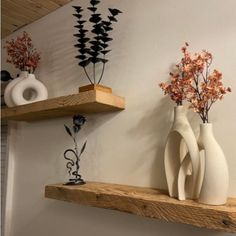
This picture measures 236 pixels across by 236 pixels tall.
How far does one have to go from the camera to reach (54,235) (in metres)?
1.48

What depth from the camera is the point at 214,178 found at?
805mm

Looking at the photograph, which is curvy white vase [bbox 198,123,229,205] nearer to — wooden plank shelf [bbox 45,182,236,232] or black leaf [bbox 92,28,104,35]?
wooden plank shelf [bbox 45,182,236,232]

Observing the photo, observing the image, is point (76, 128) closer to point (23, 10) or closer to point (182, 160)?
point (182, 160)

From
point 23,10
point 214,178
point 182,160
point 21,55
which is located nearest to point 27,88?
point 21,55

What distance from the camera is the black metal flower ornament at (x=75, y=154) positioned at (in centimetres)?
129

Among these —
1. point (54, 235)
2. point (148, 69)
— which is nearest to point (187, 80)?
point (148, 69)

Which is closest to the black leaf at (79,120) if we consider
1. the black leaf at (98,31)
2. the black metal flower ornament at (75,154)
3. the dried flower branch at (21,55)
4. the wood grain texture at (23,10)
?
the black metal flower ornament at (75,154)

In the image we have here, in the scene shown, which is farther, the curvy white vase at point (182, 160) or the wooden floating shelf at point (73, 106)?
the wooden floating shelf at point (73, 106)

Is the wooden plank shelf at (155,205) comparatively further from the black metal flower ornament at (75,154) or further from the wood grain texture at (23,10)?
the wood grain texture at (23,10)

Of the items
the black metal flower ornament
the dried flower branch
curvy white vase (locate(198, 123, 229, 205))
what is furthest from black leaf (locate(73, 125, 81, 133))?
curvy white vase (locate(198, 123, 229, 205))

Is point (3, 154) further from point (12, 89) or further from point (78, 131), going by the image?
point (78, 131)

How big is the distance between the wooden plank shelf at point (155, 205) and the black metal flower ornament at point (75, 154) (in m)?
0.11

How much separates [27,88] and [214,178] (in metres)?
1.25

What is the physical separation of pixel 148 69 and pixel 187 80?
309 millimetres
